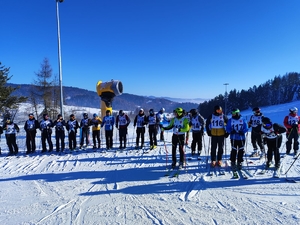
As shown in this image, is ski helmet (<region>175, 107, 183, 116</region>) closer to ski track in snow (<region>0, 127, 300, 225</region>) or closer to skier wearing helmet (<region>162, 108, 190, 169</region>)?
skier wearing helmet (<region>162, 108, 190, 169</region>)

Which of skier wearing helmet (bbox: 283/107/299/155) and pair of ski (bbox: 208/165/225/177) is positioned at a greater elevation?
skier wearing helmet (bbox: 283/107/299/155)

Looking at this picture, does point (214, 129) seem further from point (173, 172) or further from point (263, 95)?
point (263, 95)

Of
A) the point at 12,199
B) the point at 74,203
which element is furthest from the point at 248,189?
the point at 12,199

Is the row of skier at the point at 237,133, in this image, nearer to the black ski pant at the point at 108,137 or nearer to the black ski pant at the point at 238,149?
the black ski pant at the point at 238,149

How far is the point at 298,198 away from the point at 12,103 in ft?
86.9

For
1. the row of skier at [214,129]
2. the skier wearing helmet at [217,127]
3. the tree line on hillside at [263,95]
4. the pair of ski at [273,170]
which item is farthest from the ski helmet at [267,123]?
the tree line on hillside at [263,95]

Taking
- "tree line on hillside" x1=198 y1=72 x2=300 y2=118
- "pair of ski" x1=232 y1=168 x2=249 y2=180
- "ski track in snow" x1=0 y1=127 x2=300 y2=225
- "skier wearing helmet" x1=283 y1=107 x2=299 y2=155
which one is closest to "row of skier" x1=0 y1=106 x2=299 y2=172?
"skier wearing helmet" x1=283 y1=107 x2=299 y2=155

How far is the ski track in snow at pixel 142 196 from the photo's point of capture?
12.9ft

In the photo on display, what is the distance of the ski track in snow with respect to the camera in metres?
3.93

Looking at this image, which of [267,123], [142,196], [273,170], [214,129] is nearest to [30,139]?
[142,196]

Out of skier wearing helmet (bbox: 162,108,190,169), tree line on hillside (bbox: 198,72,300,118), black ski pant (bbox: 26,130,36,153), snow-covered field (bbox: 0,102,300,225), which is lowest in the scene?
snow-covered field (bbox: 0,102,300,225)

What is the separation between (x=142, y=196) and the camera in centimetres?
490

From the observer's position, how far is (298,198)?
14.8 feet

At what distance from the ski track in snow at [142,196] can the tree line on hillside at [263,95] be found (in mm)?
77465
